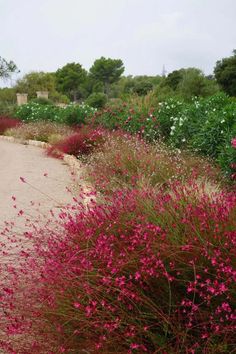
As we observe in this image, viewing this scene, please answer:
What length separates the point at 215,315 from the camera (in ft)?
7.66

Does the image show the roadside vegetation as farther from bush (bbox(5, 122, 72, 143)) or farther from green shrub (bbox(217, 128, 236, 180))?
bush (bbox(5, 122, 72, 143))

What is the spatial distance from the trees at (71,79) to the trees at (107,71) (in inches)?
63.7

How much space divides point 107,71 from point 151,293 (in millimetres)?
58782

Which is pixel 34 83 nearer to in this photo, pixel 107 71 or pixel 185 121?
pixel 107 71

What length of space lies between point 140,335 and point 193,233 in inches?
23.5

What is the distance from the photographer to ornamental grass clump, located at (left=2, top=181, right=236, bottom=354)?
2.24 meters

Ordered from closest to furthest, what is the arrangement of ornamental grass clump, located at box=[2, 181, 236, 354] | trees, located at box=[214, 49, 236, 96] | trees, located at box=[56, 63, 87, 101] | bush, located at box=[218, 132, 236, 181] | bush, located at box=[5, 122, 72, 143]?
ornamental grass clump, located at box=[2, 181, 236, 354] → bush, located at box=[218, 132, 236, 181] → bush, located at box=[5, 122, 72, 143] → trees, located at box=[214, 49, 236, 96] → trees, located at box=[56, 63, 87, 101]

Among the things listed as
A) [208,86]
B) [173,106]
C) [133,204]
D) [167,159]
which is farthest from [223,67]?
[133,204]

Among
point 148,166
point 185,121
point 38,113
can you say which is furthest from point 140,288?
point 38,113

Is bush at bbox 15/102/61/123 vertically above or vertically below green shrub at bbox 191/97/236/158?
below

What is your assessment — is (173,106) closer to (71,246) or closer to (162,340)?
(71,246)

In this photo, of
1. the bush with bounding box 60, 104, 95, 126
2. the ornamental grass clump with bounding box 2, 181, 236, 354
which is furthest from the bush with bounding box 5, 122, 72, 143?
the ornamental grass clump with bounding box 2, 181, 236, 354

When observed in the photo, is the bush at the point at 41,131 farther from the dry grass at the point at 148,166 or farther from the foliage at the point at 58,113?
the dry grass at the point at 148,166

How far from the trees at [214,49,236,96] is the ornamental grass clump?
3043 cm
